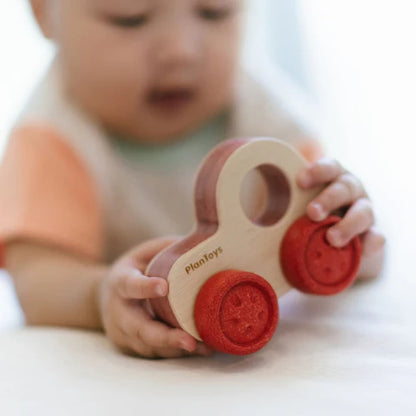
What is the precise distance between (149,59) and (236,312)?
33cm

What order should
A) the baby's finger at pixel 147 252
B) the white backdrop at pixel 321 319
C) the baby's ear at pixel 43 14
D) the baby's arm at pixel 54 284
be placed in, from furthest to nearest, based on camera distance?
the baby's ear at pixel 43 14, the baby's arm at pixel 54 284, the baby's finger at pixel 147 252, the white backdrop at pixel 321 319

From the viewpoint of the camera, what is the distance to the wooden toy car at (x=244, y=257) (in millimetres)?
385

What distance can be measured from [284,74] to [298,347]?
619 millimetres

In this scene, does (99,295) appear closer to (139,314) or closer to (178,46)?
(139,314)

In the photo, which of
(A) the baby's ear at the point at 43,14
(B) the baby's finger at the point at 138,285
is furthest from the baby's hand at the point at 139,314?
(A) the baby's ear at the point at 43,14

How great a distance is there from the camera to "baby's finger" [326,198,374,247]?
0.43 metres

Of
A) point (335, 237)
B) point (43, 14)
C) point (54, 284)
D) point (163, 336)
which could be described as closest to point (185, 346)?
point (163, 336)

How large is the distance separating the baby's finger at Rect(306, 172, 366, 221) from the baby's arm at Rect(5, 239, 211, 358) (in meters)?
0.11

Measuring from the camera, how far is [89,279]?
58 centimetres

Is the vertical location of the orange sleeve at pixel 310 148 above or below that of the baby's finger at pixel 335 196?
above

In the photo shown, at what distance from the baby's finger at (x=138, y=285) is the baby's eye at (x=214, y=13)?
30 centimetres

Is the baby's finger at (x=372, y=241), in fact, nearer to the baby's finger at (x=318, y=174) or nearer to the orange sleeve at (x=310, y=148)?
the baby's finger at (x=318, y=174)

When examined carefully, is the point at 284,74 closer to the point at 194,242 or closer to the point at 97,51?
the point at 97,51

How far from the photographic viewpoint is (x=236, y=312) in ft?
1.26
